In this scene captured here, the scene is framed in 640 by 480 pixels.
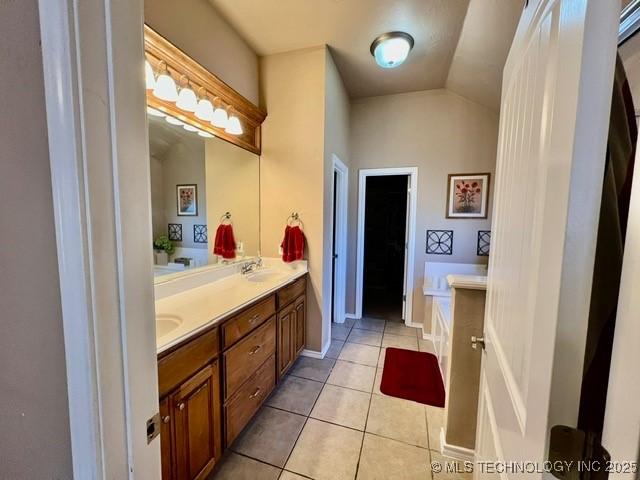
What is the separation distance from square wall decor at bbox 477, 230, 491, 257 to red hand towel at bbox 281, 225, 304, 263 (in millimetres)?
2064

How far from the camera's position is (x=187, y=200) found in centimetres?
189

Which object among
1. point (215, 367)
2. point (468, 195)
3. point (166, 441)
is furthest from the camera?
point (468, 195)

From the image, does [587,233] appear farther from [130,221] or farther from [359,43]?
[359,43]

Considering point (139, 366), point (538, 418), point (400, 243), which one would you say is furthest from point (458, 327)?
point (400, 243)

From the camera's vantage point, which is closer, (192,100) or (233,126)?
(192,100)

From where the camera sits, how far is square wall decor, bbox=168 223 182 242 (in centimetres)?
181

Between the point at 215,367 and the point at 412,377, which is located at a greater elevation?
the point at 215,367

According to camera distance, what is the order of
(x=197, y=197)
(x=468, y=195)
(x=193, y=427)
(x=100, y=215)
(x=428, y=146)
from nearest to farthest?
(x=100, y=215)
(x=193, y=427)
(x=197, y=197)
(x=468, y=195)
(x=428, y=146)

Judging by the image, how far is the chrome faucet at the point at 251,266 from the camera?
94.3 inches

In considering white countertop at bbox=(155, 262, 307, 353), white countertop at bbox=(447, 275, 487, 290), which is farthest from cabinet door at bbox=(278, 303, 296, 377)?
white countertop at bbox=(447, 275, 487, 290)

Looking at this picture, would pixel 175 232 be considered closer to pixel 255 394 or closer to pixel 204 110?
pixel 204 110

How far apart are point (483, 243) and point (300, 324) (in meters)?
2.25

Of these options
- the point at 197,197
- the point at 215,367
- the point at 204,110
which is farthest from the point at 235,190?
the point at 215,367

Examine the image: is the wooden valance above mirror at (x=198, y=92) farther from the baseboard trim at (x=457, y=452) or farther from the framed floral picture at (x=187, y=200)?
the baseboard trim at (x=457, y=452)
